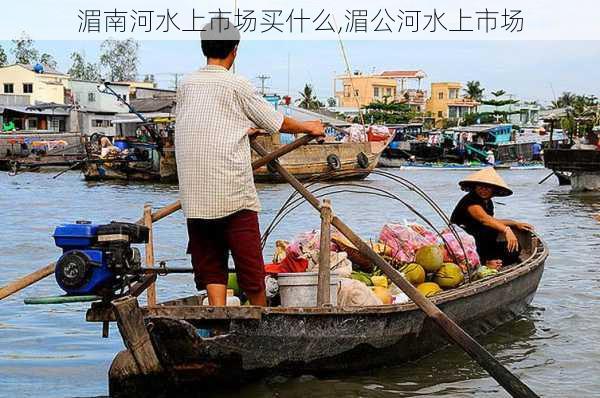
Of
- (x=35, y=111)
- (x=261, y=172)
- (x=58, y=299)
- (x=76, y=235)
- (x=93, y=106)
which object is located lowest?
(x=261, y=172)

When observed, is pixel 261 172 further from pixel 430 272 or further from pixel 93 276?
pixel 93 276

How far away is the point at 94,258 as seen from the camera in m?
3.93

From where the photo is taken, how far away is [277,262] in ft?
19.0

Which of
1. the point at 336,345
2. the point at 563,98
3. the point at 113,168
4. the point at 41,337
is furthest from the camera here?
the point at 563,98

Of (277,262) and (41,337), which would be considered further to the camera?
(41,337)

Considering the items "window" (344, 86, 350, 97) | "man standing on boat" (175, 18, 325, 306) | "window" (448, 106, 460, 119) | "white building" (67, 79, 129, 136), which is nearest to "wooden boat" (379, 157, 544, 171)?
"white building" (67, 79, 129, 136)

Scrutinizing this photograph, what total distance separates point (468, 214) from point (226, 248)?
2867mm

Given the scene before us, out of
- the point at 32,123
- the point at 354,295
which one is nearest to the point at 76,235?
the point at 354,295

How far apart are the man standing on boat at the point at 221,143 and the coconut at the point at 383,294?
1143 mm

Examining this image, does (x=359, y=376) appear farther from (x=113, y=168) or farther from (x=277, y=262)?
(x=113, y=168)

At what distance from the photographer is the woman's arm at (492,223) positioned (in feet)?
21.7

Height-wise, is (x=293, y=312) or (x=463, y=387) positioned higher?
(x=293, y=312)

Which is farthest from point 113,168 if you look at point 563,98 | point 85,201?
point 563,98

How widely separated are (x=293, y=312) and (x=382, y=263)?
534mm
